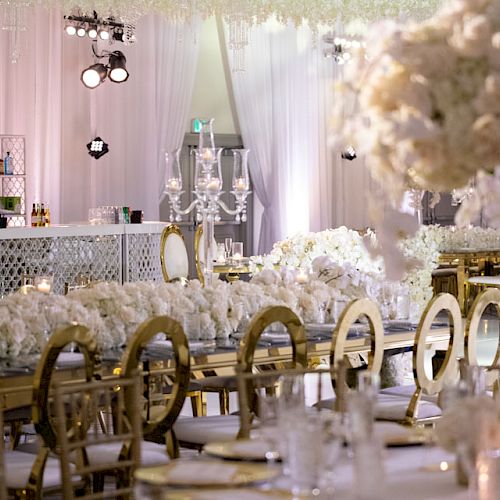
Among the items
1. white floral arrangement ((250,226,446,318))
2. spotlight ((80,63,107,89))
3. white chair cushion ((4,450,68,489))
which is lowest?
white chair cushion ((4,450,68,489))

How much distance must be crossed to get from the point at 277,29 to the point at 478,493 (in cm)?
1337

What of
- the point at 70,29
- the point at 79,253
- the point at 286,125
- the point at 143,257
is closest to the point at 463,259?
the point at 286,125

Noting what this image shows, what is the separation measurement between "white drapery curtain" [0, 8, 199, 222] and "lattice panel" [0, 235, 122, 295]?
200 centimetres

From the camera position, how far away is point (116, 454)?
448cm

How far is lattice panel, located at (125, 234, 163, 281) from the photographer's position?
37.7ft

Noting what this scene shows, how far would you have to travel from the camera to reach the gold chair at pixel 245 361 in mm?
4773

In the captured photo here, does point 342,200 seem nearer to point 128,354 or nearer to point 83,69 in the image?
point 83,69

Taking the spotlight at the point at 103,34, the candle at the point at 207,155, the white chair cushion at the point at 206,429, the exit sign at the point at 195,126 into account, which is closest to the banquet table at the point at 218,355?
the white chair cushion at the point at 206,429

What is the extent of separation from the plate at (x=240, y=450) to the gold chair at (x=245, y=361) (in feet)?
4.21

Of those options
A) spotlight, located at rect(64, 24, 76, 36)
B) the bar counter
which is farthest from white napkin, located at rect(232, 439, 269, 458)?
spotlight, located at rect(64, 24, 76, 36)

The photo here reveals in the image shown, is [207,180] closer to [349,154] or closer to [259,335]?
[259,335]

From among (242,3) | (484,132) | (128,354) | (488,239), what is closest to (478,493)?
(484,132)

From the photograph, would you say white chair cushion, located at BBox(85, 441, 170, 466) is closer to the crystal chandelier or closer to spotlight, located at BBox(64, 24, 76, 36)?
the crystal chandelier

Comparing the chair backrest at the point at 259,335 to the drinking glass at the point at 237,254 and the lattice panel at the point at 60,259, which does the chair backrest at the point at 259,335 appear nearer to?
the lattice panel at the point at 60,259
